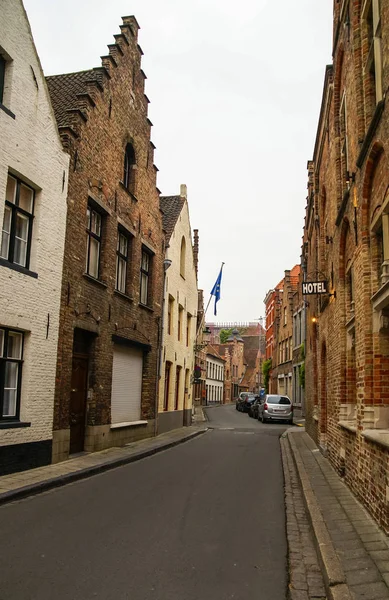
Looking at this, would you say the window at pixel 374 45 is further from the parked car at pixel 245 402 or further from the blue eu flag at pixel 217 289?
the parked car at pixel 245 402

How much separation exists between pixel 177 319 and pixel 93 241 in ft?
33.1

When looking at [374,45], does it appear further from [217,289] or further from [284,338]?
[284,338]

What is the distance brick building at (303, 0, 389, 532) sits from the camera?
6887 millimetres

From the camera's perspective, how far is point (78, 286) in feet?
41.9

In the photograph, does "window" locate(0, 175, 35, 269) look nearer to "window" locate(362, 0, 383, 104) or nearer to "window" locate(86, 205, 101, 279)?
"window" locate(86, 205, 101, 279)

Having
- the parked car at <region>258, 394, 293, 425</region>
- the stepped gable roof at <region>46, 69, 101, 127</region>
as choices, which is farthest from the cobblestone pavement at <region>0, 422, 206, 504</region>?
the parked car at <region>258, 394, 293, 425</region>

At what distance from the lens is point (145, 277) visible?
18750 millimetres

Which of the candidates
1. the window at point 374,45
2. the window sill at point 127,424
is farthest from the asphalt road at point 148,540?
the window at point 374,45

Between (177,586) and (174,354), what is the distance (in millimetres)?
18409

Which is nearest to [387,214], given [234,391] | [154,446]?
[154,446]

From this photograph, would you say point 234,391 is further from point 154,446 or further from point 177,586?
point 177,586

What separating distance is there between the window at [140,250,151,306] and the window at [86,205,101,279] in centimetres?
393

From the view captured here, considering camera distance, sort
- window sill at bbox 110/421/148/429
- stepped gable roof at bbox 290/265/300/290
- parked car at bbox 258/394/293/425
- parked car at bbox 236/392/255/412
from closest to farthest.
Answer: window sill at bbox 110/421/148/429
parked car at bbox 258/394/293/425
stepped gable roof at bbox 290/265/300/290
parked car at bbox 236/392/255/412

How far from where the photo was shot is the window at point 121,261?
52.6 ft
